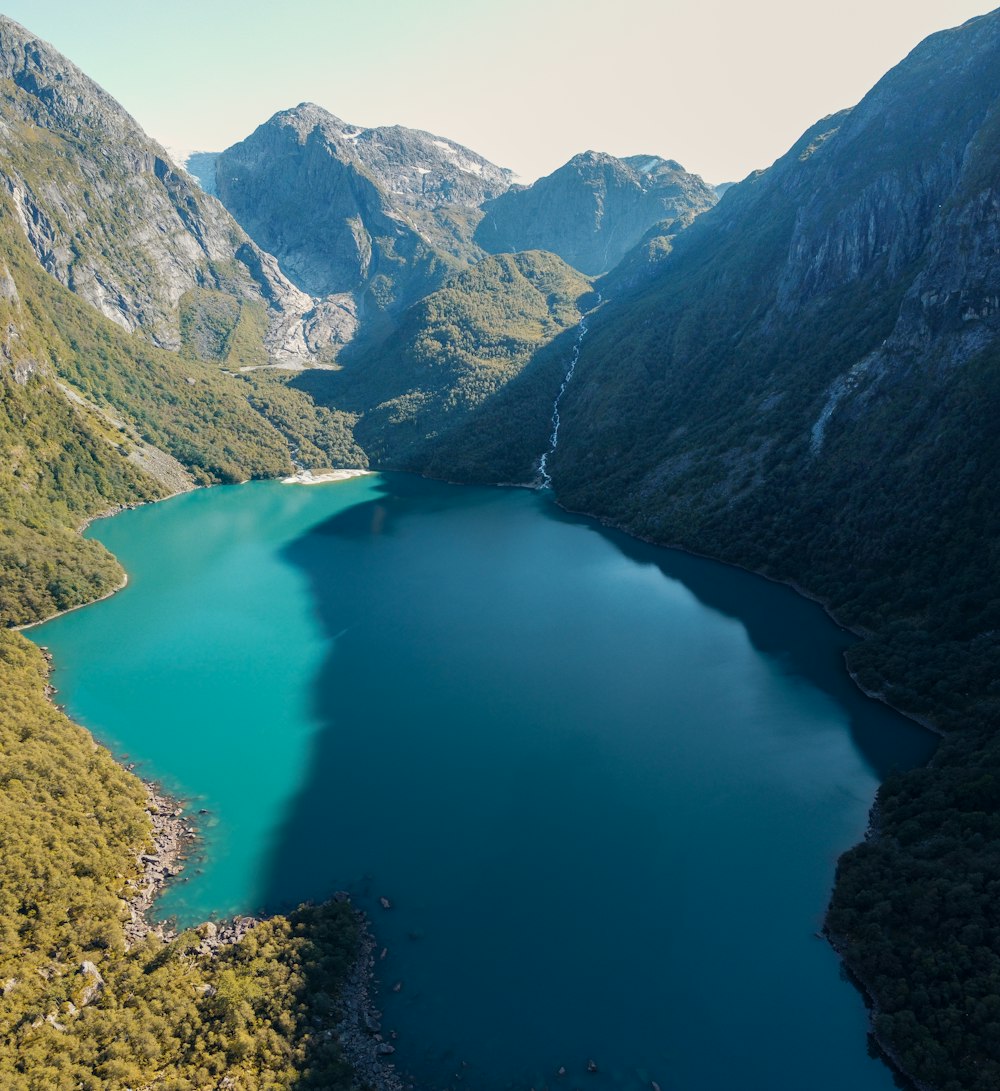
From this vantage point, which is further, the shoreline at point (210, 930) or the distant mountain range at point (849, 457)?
the distant mountain range at point (849, 457)

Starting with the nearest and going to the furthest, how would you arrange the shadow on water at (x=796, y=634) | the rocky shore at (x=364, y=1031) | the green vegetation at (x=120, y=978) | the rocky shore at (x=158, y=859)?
the green vegetation at (x=120, y=978) → the rocky shore at (x=364, y=1031) → the rocky shore at (x=158, y=859) → the shadow on water at (x=796, y=634)

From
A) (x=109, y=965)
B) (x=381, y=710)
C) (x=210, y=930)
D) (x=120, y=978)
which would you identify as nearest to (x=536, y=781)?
(x=381, y=710)

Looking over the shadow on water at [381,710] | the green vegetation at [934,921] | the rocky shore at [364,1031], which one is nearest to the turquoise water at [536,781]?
the shadow on water at [381,710]

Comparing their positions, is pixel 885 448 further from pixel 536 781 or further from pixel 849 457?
pixel 536 781

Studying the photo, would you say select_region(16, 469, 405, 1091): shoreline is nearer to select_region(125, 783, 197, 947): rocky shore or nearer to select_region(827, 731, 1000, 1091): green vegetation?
select_region(125, 783, 197, 947): rocky shore

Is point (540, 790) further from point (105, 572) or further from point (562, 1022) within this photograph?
point (105, 572)

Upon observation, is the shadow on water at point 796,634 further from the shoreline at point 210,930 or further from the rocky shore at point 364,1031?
the shoreline at point 210,930

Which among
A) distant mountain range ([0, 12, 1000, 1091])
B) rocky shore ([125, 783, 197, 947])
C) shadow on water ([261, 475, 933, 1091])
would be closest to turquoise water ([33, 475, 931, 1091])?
shadow on water ([261, 475, 933, 1091])
